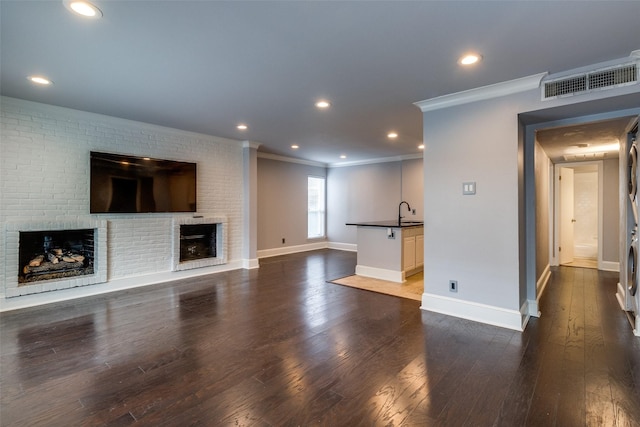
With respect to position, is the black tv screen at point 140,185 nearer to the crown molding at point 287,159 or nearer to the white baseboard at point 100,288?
the white baseboard at point 100,288

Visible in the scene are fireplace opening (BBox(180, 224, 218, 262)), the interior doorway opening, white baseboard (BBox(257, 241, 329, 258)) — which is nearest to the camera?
fireplace opening (BBox(180, 224, 218, 262))

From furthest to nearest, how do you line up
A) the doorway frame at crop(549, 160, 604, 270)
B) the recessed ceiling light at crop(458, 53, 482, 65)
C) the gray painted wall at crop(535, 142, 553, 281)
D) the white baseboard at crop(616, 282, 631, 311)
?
the doorway frame at crop(549, 160, 604, 270), the gray painted wall at crop(535, 142, 553, 281), the white baseboard at crop(616, 282, 631, 311), the recessed ceiling light at crop(458, 53, 482, 65)

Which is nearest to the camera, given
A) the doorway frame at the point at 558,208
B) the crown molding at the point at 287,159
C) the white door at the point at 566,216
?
the doorway frame at the point at 558,208

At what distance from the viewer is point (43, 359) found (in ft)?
8.32

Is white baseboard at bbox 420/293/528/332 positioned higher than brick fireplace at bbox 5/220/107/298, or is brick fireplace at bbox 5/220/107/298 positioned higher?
brick fireplace at bbox 5/220/107/298

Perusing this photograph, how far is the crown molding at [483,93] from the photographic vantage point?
9.78 ft

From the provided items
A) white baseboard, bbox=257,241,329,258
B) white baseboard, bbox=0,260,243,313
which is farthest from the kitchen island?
white baseboard, bbox=257,241,329,258

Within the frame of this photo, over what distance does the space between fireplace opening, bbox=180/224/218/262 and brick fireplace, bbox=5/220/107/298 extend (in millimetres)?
1240

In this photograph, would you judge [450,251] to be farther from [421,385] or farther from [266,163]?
[266,163]

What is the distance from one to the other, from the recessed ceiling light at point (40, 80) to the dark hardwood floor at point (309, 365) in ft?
8.20

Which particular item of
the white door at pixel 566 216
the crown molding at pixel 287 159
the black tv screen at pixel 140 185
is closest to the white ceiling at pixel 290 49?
the black tv screen at pixel 140 185

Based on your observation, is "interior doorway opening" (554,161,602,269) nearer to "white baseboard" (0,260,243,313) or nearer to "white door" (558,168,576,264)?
"white door" (558,168,576,264)

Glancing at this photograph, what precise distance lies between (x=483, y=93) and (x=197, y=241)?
16.2 feet

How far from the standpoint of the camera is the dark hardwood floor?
187 centimetres
